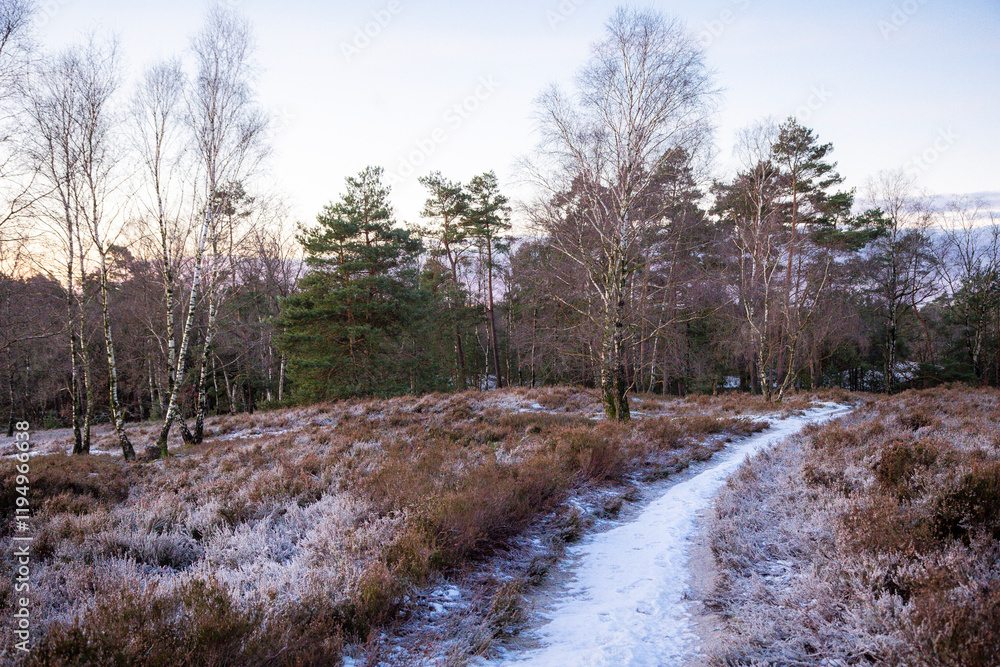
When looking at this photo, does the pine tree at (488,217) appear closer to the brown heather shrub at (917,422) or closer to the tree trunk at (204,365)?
the tree trunk at (204,365)

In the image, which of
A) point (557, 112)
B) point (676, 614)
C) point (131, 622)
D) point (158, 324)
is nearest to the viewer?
point (131, 622)

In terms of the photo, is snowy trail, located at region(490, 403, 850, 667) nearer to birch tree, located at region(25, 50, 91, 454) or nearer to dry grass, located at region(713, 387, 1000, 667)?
dry grass, located at region(713, 387, 1000, 667)

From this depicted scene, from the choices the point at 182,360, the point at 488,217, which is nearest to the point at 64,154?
the point at 182,360

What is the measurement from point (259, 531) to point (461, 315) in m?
28.0

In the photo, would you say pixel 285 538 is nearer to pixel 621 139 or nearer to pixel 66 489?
pixel 66 489

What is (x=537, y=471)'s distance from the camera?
6.60 metres

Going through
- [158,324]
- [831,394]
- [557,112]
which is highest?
[557,112]

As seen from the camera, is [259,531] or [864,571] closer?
[864,571]

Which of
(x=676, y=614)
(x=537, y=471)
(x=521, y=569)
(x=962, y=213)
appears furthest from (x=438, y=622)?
(x=962, y=213)

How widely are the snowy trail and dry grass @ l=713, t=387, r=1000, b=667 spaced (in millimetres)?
401

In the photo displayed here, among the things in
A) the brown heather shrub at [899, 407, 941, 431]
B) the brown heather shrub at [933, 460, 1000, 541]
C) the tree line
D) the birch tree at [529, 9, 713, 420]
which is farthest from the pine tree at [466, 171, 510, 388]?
the brown heather shrub at [933, 460, 1000, 541]

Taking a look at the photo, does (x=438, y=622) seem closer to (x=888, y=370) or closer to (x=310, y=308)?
(x=310, y=308)

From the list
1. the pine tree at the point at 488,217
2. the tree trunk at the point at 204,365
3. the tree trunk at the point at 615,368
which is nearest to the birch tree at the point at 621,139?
the tree trunk at the point at 615,368

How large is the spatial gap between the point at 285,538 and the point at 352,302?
21049 millimetres
